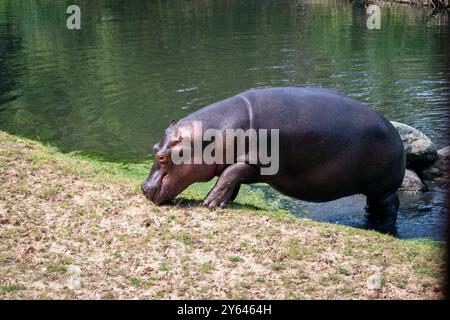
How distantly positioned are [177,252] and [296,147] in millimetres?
2229

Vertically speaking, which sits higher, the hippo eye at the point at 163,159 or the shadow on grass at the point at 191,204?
the hippo eye at the point at 163,159

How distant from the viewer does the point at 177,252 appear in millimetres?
5996

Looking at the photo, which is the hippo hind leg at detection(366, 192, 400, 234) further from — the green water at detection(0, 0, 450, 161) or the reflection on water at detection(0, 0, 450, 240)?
the green water at detection(0, 0, 450, 161)

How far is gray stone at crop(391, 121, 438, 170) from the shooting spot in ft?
32.1

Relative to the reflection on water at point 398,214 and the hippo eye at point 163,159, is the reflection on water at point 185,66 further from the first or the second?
the hippo eye at point 163,159

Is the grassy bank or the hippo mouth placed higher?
the hippo mouth

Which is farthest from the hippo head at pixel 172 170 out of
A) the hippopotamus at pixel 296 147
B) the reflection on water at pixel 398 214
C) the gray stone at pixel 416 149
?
the gray stone at pixel 416 149

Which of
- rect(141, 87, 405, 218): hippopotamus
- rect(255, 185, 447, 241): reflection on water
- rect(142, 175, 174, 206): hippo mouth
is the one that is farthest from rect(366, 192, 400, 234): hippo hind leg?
rect(142, 175, 174, 206): hippo mouth

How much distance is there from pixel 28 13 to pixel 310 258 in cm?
2858

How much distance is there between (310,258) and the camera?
5.90 metres

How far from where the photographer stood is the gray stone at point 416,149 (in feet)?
32.1

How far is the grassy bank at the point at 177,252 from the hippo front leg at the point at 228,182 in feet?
0.63
